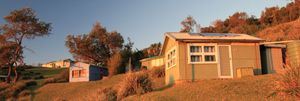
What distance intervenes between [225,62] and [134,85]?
6.30 metres

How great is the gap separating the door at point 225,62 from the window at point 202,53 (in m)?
0.46

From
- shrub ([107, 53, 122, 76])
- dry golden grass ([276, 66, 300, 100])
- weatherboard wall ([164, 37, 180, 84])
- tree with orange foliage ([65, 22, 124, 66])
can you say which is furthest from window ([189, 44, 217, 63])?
tree with orange foliage ([65, 22, 124, 66])

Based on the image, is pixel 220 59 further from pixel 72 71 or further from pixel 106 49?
pixel 106 49

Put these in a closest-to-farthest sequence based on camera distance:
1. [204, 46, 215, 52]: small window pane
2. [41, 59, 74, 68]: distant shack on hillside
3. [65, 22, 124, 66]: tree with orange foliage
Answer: [204, 46, 215, 52]: small window pane, [65, 22, 124, 66]: tree with orange foliage, [41, 59, 74, 68]: distant shack on hillside

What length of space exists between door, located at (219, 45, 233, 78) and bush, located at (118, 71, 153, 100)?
4816 millimetres

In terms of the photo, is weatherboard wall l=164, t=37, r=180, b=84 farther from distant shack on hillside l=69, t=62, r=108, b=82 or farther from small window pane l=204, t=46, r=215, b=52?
distant shack on hillside l=69, t=62, r=108, b=82

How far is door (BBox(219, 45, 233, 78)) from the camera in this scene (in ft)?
66.9

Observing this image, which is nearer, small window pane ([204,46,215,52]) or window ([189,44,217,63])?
window ([189,44,217,63])

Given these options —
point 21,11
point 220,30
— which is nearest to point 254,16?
point 220,30

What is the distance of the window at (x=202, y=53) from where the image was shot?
804 inches

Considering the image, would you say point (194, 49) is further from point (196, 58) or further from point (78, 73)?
point (78, 73)

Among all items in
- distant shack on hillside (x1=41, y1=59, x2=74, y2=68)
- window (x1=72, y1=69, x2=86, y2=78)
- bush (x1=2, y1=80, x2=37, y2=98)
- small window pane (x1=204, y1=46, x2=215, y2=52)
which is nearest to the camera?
small window pane (x1=204, y1=46, x2=215, y2=52)

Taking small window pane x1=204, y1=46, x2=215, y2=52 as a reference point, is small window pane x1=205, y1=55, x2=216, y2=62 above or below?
below

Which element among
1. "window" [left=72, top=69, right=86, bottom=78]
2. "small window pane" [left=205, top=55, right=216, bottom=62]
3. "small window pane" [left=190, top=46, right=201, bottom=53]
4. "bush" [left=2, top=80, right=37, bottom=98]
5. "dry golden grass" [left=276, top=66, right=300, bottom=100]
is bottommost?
"bush" [left=2, top=80, right=37, bottom=98]
